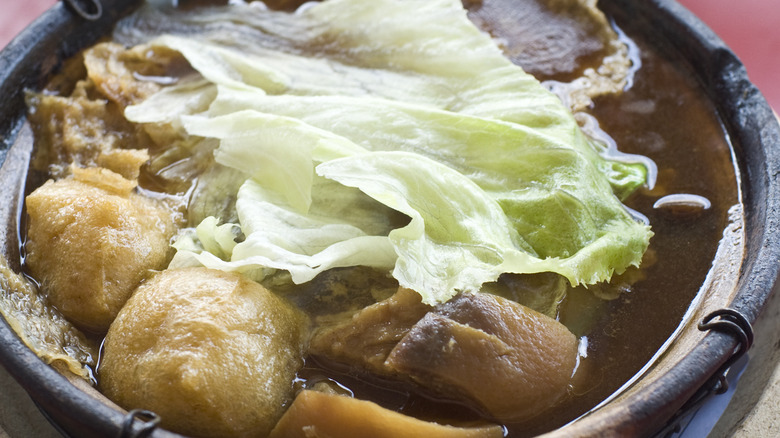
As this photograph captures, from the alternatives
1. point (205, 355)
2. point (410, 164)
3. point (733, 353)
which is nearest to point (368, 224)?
point (410, 164)

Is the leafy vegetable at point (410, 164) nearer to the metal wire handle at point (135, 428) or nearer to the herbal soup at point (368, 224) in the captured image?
the herbal soup at point (368, 224)

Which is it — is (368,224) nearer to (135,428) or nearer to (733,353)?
(135,428)

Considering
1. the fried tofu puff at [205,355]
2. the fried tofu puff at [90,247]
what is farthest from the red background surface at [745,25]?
the fried tofu puff at [205,355]

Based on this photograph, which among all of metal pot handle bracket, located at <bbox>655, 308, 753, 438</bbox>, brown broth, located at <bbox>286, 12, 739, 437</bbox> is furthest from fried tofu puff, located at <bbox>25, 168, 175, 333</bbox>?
metal pot handle bracket, located at <bbox>655, 308, 753, 438</bbox>

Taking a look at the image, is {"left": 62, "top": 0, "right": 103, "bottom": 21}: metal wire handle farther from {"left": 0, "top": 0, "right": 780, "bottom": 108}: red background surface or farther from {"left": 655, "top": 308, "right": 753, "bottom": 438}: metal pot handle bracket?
{"left": 655, "top": 308, "right": 753, "bottom": 438}: metal pot handle bracket

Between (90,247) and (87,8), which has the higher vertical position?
(87,8)

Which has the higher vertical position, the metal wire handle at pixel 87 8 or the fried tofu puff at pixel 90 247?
the metal wire handle at pixel 87 8
